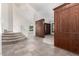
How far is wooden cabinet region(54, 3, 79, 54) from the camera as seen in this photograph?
3158 millimetres

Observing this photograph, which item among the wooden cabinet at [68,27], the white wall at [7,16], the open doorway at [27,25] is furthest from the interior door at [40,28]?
the white wall at [7,16]

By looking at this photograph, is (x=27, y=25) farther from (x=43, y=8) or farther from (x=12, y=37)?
(x=12, y=37)

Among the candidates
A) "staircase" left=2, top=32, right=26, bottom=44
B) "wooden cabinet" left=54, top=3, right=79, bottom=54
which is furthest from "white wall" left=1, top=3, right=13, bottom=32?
"wooden cabinet" left=54, top=3, right=79, bottom=54

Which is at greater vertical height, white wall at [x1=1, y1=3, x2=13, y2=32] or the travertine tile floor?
white wall at [x1=1, y1=3, x2=13, y2=32]

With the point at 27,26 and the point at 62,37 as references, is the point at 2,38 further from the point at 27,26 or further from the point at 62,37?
the point at 62,37

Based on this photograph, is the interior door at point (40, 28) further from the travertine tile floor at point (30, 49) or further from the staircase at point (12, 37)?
the staircase at point (12, 37)

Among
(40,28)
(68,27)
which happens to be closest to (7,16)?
(40,28)

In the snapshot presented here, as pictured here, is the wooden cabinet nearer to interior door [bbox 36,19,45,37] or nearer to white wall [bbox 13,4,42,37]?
interior door [bbox 36,19,45,37]

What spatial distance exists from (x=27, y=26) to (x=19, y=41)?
65 cm

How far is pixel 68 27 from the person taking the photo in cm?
342

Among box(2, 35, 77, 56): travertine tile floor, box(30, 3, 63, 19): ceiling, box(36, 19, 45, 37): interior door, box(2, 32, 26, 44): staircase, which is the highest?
box(30, 3, 63, 19): ceiling

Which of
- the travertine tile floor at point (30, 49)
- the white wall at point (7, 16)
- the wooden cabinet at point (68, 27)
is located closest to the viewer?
the white wall at point (7, 16)

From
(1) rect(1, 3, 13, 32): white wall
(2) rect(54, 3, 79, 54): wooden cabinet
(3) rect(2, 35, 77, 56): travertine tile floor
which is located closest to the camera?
(1) rect(1, 3, 13, 32): white wall

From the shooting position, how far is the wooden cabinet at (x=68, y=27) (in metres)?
3.16
